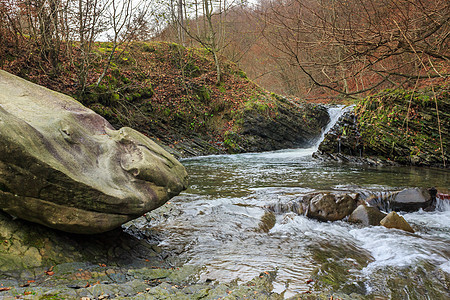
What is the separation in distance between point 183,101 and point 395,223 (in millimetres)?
11456

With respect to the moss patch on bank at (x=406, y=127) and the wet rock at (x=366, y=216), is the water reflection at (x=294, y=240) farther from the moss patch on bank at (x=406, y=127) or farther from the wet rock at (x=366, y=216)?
the moss patch on bank at (x=406, y=127)

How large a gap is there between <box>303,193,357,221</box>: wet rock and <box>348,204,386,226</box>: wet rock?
16 cm

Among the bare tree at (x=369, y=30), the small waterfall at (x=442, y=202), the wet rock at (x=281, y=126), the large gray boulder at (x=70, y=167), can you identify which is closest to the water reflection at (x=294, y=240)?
the small waterfall at (x=442, y=202)

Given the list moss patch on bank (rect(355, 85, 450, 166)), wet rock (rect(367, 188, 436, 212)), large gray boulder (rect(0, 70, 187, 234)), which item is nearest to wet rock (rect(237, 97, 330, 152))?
moss patch on bank (rect(355, 85, 450, 166))

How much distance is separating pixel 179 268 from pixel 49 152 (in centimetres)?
181

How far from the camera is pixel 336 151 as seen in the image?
1235cm

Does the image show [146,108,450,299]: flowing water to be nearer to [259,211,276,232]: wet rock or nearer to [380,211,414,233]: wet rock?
[259,211,276,232]: wet rock

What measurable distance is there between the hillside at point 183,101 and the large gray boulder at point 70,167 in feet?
26.7

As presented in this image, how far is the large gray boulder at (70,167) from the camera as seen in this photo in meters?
2.74

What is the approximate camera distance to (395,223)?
5141 mm

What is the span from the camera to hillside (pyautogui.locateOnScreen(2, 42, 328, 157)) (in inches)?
460

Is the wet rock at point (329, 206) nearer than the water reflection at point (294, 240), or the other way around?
the water reflection at point (294, 240)

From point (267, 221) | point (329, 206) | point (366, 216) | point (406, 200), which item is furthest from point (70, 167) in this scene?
point (406, 200)

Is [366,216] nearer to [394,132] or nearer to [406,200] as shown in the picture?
[406,200]
